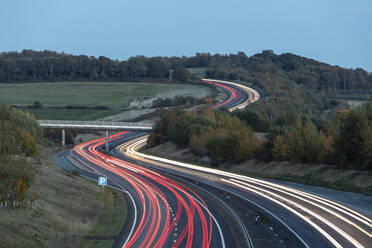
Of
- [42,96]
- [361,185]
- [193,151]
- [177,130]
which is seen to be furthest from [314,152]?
[42,96]

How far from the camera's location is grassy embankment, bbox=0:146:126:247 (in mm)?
21594

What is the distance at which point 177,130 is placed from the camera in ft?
298

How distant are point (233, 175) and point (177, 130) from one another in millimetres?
37215

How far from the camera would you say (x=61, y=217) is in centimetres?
2672

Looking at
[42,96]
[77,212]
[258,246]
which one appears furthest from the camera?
[42,96]

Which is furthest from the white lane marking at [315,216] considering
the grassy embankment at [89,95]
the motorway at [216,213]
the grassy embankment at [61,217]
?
the grassy embankment at [89,95]

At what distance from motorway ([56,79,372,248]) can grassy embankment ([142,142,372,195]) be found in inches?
134

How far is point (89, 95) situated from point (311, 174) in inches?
5146

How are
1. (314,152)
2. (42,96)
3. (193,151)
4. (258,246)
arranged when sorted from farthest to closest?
(42,96) → (193,151) → (314,152) → (258,246)

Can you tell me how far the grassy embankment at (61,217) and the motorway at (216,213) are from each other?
1.58 m

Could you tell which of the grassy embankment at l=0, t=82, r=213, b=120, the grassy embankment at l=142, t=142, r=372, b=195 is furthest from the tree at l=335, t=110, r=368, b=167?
the grassy embankment at l=0, t=82, r=213, b=120

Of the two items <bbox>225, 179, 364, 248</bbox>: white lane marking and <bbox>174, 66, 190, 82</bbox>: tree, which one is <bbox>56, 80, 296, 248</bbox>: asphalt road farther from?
<bbox>174, 66, 190, 82</bbox>: tree

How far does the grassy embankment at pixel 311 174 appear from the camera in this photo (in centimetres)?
3966

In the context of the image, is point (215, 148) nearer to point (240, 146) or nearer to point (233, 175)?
point (240, 146)
